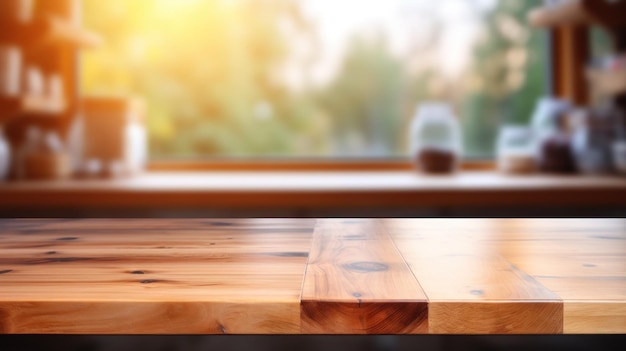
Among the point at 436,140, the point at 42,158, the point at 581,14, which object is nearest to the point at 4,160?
the point at 42,158

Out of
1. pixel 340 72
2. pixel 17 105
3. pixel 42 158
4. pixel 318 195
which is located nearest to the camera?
pixel 318 195

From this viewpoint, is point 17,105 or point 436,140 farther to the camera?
point 436,140

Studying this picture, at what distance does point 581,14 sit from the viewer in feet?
6.48

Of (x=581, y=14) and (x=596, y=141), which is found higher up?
(x=581, y=14)

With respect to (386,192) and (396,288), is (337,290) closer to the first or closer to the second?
(396,288)

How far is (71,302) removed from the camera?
0.48 metres

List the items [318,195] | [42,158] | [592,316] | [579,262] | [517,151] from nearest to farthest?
1. [592,316]
2. [579,262]
3. [318,195]
4. [42,158]
5. [517,151]

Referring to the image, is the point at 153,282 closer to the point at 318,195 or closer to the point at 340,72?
the point at 318,195

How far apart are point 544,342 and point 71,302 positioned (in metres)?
1.14

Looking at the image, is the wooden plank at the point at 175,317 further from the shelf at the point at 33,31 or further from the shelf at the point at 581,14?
the shelf at the point at 581,14

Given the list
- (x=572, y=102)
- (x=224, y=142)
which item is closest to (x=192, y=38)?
(x=224, y=142)

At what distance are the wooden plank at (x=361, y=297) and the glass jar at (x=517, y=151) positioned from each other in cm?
151

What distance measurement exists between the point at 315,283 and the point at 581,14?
5.83 feet

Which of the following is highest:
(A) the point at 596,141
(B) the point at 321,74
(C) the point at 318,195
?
(B) the point at 321,74
